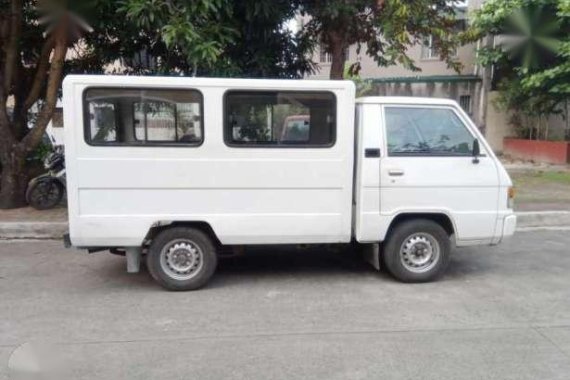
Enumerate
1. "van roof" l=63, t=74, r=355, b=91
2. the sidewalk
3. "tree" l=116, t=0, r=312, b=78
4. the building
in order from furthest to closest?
the building → the sidewalk → "tree" l=116, t=0, r=312, b=78 → "van roof" l=63, t=74, r=355, b=91

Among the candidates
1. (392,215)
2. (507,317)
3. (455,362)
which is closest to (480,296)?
(507,317)

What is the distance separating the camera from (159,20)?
6.53 metres

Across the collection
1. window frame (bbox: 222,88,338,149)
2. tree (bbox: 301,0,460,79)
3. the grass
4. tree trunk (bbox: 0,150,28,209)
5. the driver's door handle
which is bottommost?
the grass

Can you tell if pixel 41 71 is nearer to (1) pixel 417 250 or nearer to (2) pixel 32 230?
(2) pixel 32 230

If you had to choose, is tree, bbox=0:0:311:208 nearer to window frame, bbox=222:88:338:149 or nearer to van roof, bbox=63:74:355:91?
van roof, bbox=63:74:355:91

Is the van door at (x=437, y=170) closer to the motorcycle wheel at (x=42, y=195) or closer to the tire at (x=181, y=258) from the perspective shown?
the tire at (x=181, y=258)

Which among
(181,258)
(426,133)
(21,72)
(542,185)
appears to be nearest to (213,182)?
(181,258)

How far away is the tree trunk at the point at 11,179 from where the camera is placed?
29.9 ft

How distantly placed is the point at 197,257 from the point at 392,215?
6.61 feet

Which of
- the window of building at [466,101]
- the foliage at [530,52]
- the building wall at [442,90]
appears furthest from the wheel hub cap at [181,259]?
the window of building at [466,101]

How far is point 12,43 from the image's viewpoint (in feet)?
29.2

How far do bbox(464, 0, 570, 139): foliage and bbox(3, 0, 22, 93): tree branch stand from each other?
13226 mm

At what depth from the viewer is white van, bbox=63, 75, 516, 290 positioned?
530cm

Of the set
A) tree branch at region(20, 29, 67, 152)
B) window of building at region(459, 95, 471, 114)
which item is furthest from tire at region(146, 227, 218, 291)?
window of building at region(459, 95, 471, 114)
